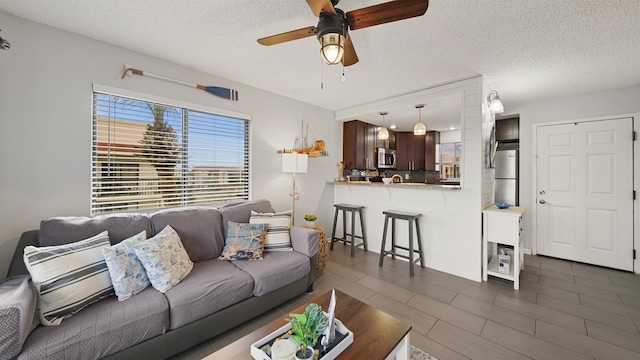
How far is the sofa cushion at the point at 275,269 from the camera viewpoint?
84.4 inches

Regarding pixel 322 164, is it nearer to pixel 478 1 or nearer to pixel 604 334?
pixel 478 1

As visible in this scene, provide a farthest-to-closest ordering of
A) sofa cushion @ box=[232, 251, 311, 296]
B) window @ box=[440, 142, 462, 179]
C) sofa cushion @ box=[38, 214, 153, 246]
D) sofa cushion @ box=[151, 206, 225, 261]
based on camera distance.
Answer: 1. window @ box=[440, 142, 462, 179]
2. sofa cushion @ box=[151, 206, 225, 261]
3. sofa cushion @ box=[232, 251, 311, 296]
4. sofa cushion @ box=[38, 214, 153, 246]

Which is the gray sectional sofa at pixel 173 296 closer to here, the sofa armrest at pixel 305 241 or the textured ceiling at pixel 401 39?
the sofa armrest at pixel 305 241

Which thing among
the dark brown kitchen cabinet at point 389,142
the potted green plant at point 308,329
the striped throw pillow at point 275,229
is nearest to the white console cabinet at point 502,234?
the striped throw pillow at point 275,229

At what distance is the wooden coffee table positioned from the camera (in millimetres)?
1225

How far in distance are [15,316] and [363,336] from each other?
1.77 meters

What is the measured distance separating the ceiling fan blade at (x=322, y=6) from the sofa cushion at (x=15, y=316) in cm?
221

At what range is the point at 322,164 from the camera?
4500 mm

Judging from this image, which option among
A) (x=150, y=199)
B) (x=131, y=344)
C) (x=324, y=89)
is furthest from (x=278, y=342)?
(x=324, y=89)

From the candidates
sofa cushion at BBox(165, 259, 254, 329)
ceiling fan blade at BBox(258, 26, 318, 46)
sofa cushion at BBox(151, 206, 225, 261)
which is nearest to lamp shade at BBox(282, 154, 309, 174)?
sofa cushion at BBox(151, 206, 225, 261)

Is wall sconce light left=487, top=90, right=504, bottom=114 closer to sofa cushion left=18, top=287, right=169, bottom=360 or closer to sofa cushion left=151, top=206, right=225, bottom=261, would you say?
sofa cushion left=151, top=206, right=225, bottom=261

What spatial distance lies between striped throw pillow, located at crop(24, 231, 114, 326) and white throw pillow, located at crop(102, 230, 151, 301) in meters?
0.06

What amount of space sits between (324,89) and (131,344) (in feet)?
10.8

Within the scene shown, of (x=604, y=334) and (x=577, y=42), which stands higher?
(x=577, y=42)
